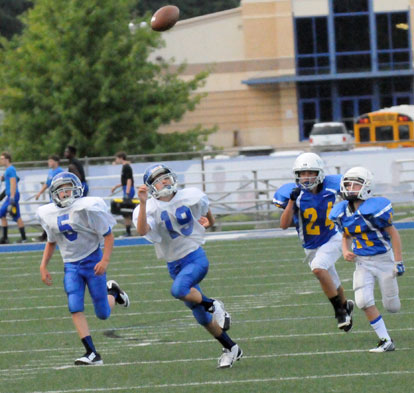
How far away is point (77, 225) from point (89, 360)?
3.37ft

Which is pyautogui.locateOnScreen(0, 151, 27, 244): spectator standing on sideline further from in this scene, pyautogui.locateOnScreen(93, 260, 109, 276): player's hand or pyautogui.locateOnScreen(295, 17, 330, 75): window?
pyautogui.locateOnScreen(295, 17, 330, 75): window

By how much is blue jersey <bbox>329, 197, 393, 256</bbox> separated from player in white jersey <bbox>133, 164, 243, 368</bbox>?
1.04m

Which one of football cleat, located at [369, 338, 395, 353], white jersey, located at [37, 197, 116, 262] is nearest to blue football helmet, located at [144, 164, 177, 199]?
white jersey, located at [37, 197, 116, 262]

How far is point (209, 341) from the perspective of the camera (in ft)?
29.3

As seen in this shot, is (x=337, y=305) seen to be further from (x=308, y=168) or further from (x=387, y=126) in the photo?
(x=387, y=126)

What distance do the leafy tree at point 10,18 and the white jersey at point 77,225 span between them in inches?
2027

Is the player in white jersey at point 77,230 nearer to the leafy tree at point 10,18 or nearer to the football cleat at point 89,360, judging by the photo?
the football cleat at point 89,360

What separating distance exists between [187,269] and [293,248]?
28.6ft

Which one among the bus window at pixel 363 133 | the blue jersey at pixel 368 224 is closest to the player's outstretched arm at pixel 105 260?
the blue jersey at pixel 368 224

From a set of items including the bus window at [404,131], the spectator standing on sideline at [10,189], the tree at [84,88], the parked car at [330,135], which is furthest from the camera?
the parked car at [330,135]

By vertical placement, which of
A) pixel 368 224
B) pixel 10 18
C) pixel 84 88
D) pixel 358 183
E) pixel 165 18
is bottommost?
pixel 368 224

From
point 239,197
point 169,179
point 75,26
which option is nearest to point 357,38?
point 75,26

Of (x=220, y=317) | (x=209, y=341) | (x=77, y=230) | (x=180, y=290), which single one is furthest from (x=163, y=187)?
(x=209, y=341)

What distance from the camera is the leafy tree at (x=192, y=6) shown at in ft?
203
